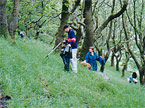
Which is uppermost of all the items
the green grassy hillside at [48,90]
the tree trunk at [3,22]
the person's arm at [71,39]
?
the tree trunk at [3,22]

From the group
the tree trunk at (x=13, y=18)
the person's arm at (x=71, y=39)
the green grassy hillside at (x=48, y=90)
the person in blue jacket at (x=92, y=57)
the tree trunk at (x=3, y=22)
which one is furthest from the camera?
the tree trunk at (x=13, y=18)

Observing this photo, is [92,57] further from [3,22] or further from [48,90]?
[3,22]

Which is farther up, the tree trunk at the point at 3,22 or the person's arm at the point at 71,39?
the tree trunk at the point at 3,22

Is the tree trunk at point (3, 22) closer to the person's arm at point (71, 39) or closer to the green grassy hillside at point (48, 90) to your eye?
the green grassy hillside at point (48, 90)

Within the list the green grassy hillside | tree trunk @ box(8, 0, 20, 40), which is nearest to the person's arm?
the green grassy hillside

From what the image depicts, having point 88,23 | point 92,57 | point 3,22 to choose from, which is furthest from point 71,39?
point 3,22

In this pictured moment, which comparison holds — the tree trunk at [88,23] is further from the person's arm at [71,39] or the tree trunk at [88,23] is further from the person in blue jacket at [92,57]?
the person's arm at [71,39]

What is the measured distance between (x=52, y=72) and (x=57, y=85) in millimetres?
1373

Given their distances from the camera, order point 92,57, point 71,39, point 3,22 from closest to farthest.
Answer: point 71,39, point 92,57, point 3,22

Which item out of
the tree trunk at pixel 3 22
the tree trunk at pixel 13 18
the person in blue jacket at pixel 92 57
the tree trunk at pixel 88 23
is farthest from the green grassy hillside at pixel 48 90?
the tree trunk at pixel 13 18

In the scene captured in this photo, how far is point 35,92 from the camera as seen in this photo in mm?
5238

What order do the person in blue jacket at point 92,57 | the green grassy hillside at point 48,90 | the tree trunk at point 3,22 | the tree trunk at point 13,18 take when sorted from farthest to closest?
the tree trunk at point 13,18 → the tree trunk at point 3,22 → the person in blue jacket at point 92,57 → the green grassy hillside at point 48,90

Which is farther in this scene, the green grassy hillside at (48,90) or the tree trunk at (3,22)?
the tree trunk at (3,22)

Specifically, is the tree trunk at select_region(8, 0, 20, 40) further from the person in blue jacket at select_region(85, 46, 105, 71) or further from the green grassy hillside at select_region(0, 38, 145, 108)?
the person in blue jacket at select_region(85, 46, 105, 71)
